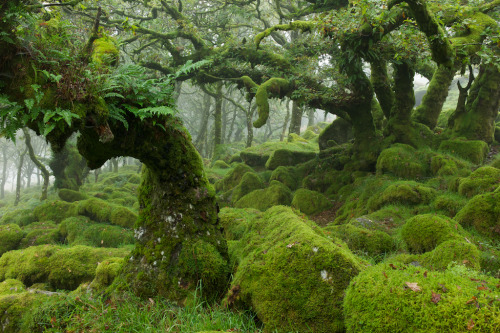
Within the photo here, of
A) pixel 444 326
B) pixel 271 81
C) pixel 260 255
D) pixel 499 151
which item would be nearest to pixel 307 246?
pixel 260 255

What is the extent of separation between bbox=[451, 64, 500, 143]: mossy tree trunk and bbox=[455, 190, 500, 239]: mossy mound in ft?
18.5

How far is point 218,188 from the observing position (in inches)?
559

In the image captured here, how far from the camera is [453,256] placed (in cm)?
390

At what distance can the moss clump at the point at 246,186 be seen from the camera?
12186 millimetres

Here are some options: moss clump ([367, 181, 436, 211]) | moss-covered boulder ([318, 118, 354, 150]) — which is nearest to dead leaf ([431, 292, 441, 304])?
moss clump ([367, 181, 436, 211])

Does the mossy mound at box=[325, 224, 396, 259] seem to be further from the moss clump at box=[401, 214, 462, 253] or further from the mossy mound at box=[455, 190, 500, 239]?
the mossy mound at box=[455, 190, 500, 239]

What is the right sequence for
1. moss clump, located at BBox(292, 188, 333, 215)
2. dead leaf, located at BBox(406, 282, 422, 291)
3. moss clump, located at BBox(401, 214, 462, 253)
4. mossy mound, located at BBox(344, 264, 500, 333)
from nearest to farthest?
mossy mound, located at BBox(344, 264, 500, 333) < dead leaf, located at BBox(406, 282, 422, 291) < moss clump, located at BBox(401, 214, 462, 253) < moss clump, located at BBox(292, 188, 333, 215)

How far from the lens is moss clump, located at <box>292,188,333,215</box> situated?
993cm

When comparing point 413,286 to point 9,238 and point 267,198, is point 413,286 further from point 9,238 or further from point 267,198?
point 9,238

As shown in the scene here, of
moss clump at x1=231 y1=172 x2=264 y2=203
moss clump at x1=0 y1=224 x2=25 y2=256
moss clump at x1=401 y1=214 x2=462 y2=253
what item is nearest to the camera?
moss clump at x1=401 y1=214 x2=462 y2=253

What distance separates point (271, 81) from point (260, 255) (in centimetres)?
809

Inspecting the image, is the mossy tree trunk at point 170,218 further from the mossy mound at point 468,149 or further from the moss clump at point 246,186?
the mossy mound at point 468,149

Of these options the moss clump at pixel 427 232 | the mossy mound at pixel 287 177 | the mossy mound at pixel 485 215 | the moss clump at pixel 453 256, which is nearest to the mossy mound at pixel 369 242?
the moss clump at pixel 427 232

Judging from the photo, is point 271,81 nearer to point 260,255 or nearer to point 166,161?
point 166,161
